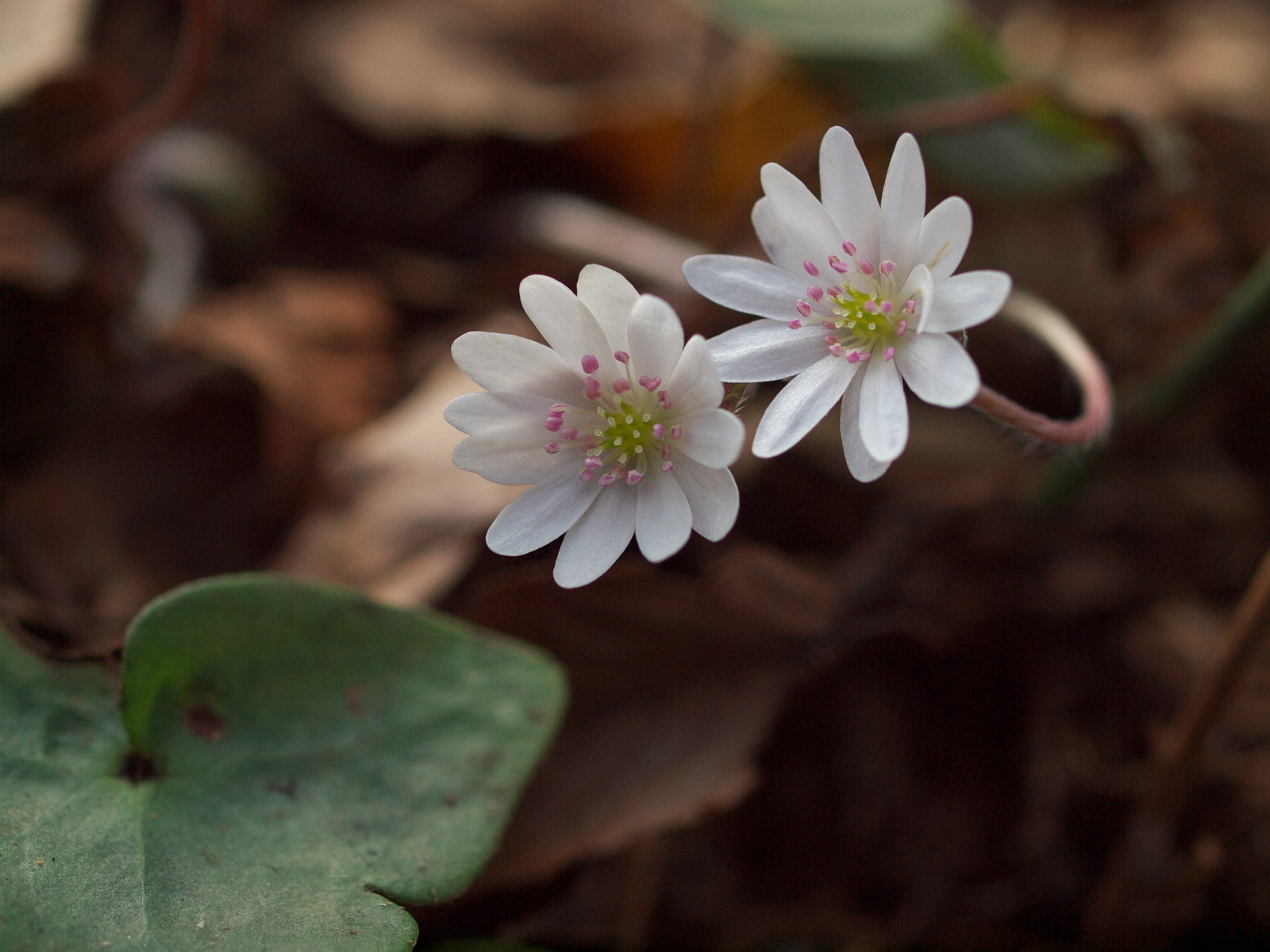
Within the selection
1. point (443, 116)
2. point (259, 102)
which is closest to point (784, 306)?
point (443, 116)

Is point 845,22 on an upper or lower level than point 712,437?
upper

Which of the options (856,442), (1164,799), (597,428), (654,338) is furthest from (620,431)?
(1164,799)

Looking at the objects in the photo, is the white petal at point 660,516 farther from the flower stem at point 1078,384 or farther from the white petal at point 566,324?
the flower stem at point 1078,384

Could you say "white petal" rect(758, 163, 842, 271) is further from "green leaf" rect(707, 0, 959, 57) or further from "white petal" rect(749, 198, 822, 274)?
"green leaf" rect(707, 0, 959, 57)

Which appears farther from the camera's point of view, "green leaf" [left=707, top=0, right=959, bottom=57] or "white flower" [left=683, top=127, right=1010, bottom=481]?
"green leaf" [left=707, top=0, right=959, bottom=57]

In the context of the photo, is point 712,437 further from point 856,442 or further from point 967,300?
point 967,300

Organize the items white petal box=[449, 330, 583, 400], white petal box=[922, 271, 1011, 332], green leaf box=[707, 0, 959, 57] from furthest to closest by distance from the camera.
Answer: green leaf box=[707, 0, 959, 57] → white petal box=[449, 330, 583, 400] → white petal box=[922, 271, 1011, 332]

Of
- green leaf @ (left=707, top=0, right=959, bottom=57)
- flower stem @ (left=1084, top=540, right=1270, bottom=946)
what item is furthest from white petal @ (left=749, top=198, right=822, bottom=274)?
green leaf @ (left=707, top=0, right=959, bottom=57)
